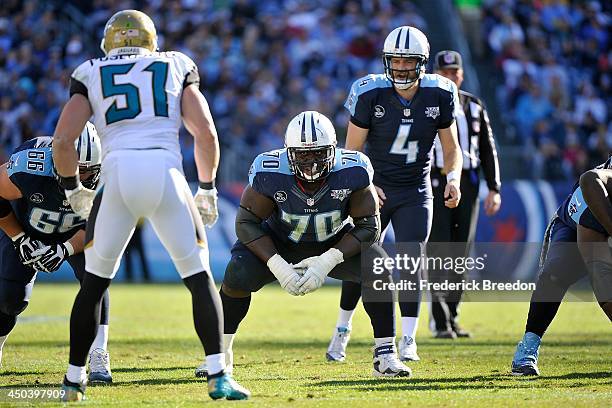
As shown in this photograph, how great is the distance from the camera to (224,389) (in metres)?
5.40

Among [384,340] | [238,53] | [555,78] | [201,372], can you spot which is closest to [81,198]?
[201,372]

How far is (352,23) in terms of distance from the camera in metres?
19.0

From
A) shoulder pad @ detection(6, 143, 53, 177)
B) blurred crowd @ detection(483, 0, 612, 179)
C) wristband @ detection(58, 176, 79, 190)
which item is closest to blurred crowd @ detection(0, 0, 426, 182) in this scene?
blurred crowd @ detection(483, 0, 612, 179)

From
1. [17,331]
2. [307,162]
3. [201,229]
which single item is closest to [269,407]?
[201,229]

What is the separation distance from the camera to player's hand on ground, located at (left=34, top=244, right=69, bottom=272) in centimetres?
670

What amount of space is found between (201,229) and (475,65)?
14.4m

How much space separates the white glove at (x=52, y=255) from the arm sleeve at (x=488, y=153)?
12.9 ft

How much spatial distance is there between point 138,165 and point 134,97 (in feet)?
1.15

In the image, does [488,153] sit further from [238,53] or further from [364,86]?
[238,53]

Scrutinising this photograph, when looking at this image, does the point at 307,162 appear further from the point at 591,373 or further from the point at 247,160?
the point at 247,160

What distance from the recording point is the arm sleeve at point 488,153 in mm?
9180

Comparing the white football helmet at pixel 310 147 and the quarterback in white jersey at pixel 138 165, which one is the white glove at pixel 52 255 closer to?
the quarterback in white jersey at pixel 138 165

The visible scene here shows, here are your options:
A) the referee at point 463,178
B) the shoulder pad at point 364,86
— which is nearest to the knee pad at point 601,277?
the shoulder pad at point 364,86

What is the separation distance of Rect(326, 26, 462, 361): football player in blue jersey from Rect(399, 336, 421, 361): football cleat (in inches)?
7.2
